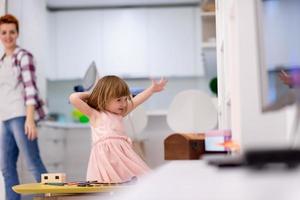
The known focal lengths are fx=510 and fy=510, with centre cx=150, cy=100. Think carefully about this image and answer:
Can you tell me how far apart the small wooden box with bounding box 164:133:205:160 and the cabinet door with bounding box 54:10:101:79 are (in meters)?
3.84

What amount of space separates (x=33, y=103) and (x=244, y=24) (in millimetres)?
2252

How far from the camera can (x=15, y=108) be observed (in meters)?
3.26

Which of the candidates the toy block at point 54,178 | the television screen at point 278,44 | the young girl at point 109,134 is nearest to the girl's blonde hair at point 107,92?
the young girl at point 109,134

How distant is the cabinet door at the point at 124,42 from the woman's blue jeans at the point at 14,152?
2444mm

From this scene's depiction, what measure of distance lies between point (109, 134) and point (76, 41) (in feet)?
11.4

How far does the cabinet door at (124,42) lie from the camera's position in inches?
221

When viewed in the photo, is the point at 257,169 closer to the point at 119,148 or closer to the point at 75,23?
the point at 119,148

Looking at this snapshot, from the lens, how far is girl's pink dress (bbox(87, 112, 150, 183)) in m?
2.21

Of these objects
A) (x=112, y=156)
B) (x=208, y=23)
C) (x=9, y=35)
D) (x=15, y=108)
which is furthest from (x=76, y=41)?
(x=112, y=156)

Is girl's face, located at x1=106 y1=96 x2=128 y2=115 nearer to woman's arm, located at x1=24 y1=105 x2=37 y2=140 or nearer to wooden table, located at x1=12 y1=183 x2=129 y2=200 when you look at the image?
wooden table, located at x1=12 y1=183 x2=129 y2=200

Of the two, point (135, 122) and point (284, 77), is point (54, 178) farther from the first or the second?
point (135, 122)

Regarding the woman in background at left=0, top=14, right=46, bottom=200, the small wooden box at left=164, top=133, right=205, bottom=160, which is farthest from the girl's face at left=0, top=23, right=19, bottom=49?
the small wooden box at left=164, top=133, right=205, bottom=160

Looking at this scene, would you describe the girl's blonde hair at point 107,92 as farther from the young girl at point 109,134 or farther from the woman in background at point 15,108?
the woman in background at point 15,108

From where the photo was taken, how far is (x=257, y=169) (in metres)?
0.37
